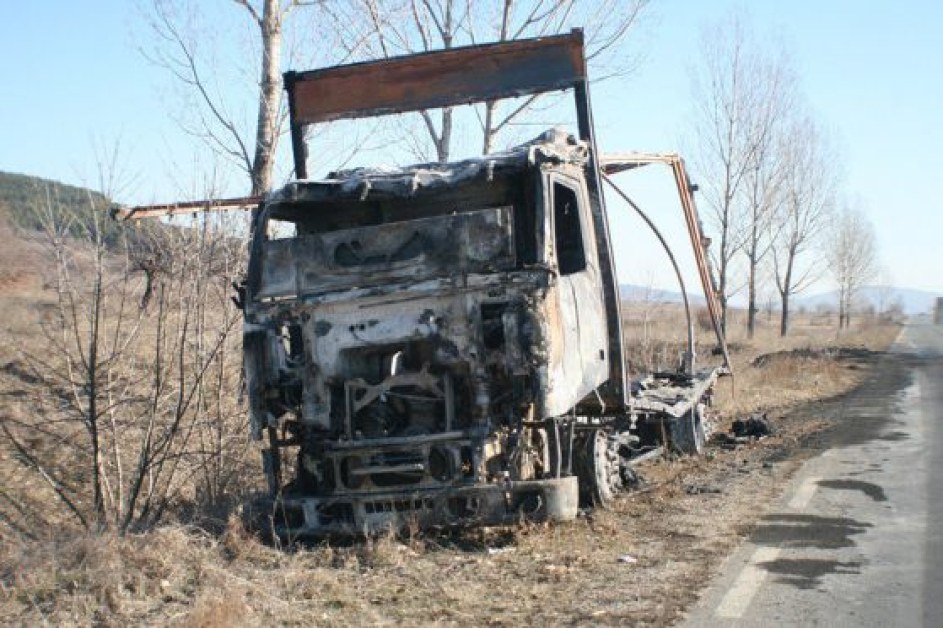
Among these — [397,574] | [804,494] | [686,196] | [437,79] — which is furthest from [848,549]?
[686,196]

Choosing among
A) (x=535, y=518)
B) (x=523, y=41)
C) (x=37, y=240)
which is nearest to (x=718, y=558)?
(x=535, y=518)

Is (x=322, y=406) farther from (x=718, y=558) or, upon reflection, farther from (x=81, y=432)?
(x=81, y=432)

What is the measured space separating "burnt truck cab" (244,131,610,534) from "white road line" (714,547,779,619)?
1.32m

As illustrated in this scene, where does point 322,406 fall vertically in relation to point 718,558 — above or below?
above

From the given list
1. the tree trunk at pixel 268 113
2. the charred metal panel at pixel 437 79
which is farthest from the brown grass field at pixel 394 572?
the tree trunk at pixel 268 113

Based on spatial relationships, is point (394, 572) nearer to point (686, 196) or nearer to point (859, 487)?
point (859, 487)

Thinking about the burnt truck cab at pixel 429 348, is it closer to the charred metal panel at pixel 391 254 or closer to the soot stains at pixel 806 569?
the charred metal panel at pixel 391 254

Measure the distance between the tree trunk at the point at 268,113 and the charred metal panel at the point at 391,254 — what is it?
5.31 metres

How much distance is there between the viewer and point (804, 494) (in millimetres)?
9070

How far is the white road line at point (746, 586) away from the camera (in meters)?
5.54

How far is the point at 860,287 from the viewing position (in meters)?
66.6

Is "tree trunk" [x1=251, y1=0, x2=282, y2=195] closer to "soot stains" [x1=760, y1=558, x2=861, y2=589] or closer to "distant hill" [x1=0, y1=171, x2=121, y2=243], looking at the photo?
"distant hill" [x1=0, y1=171, x2=121, y2=243]

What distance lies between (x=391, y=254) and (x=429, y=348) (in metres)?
0.76

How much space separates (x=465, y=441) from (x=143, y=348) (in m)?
9.69
